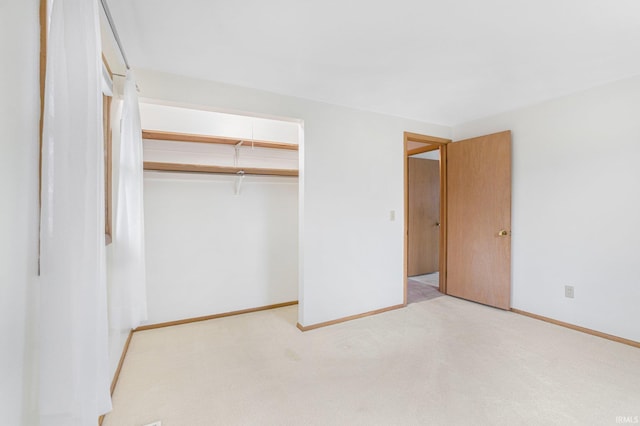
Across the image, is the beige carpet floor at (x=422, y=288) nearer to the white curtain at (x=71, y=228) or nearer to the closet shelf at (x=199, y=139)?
the closet shelf at (x=199, y=139)

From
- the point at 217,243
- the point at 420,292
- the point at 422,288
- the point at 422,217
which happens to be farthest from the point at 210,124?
the point at 422,217

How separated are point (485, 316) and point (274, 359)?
230 cm

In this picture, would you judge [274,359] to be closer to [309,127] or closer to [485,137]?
[309,127]

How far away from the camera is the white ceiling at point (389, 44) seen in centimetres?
166

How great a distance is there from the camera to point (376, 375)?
210cm

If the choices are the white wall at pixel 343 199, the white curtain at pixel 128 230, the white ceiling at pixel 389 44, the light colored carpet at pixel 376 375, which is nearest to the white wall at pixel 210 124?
the white wall at pixel 343 199

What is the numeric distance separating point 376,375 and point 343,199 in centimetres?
165

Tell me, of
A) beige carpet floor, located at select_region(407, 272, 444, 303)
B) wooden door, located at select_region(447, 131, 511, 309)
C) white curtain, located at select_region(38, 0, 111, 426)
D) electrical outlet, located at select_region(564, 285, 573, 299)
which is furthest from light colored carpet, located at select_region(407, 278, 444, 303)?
white curtain, located at select_region(38, 0, 111, 426)

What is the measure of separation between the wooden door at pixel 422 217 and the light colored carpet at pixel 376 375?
2269 millimetres

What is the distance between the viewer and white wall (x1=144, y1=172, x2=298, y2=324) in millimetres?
2922

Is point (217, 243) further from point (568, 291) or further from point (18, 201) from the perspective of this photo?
point (568, 291)

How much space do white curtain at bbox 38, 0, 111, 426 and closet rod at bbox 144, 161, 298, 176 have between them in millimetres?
1756

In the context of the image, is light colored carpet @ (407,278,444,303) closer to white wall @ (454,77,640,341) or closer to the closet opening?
white wall @ (454,77,640,341)

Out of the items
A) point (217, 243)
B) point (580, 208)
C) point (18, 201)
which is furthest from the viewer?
point (217, 243)
